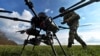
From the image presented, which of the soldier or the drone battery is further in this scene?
the soldier

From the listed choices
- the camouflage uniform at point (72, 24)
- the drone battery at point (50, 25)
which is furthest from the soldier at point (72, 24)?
the drone battery at point (50, 25)

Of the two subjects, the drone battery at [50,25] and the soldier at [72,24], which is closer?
the drone battery at [50,25]

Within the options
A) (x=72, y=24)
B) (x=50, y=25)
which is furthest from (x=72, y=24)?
(x=50, y=25)

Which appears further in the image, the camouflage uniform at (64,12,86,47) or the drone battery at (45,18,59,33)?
the camouflage uniform at (64,12,86,47)

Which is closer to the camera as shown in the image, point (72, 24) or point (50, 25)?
point (50, 25)

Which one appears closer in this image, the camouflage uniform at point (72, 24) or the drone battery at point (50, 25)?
the drone battery at point (50, 25)

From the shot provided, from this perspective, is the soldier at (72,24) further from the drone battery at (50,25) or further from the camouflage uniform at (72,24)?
the drone battery at (50,25)

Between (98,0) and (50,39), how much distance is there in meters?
3.74

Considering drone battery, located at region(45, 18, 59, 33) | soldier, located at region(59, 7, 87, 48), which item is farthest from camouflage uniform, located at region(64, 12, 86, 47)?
drone battery, located at region(45, 18, 59, 33)

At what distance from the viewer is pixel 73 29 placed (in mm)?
16859

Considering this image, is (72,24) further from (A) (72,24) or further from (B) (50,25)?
(B) (50,25)

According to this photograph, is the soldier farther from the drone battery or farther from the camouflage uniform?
the drone battery

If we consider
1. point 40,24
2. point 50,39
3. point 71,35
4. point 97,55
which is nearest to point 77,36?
point 71,35

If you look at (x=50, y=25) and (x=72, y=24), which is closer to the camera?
(x=50, y=25)
